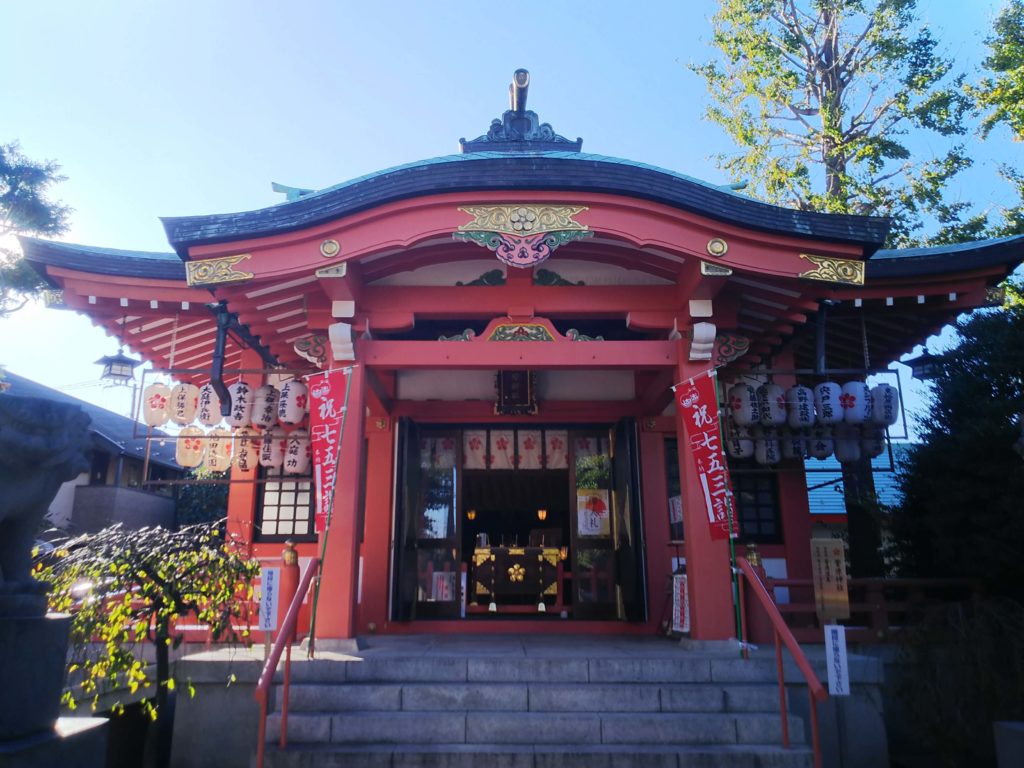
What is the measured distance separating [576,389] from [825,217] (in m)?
4.01

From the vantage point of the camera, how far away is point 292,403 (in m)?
9.07

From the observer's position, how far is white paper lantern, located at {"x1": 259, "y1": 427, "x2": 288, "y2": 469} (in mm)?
9539

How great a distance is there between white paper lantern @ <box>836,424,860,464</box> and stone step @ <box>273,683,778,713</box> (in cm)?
439

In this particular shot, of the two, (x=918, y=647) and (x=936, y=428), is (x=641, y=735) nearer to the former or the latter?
(x=918, y=647)

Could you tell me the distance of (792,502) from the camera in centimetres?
995

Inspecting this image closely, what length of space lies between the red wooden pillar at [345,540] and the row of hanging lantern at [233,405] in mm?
1974

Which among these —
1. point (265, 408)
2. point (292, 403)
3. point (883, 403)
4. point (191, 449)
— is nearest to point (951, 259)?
point (883, 403)

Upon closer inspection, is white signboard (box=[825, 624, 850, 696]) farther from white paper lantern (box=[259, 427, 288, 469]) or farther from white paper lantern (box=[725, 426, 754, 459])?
white paper lantern (box=[259, 427, 288, 469])

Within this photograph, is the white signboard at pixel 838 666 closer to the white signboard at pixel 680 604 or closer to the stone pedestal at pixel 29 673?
the white signboard at pixel 680 604

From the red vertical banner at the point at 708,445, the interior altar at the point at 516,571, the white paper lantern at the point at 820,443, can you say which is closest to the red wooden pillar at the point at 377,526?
the interior altar at the point at 516,571

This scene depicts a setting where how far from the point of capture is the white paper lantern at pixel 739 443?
9.19 metres

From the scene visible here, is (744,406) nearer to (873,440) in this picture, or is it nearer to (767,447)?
(767,447)

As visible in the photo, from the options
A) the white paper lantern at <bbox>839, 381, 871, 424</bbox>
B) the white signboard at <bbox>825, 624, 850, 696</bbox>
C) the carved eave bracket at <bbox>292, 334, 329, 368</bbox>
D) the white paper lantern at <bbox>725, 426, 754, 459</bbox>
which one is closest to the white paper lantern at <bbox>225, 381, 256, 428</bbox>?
the carved eave bracket at <bbox>292, 334, 329, 368</bbox>

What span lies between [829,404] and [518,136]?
5830 millimetres
